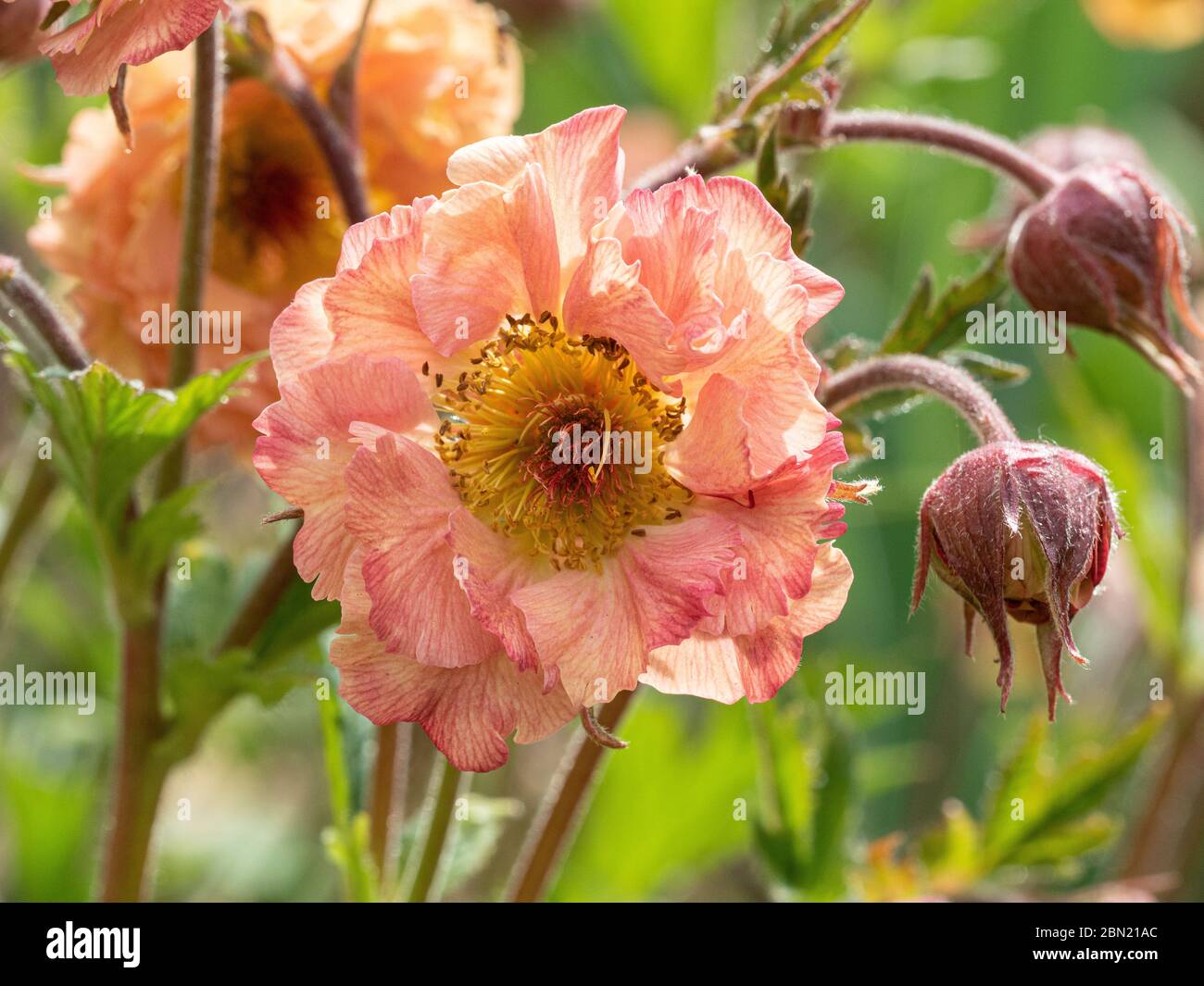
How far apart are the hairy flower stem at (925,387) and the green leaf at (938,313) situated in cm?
8

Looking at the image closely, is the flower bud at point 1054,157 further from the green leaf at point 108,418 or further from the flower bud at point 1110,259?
the green leaf at point 108,418

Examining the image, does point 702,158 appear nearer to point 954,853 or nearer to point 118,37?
point 118,37


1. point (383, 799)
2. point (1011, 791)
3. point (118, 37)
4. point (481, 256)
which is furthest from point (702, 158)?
point (1011, 791)

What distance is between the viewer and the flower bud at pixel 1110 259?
0.73 meters

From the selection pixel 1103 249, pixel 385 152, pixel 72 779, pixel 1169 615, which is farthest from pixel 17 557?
pixel 1169 615

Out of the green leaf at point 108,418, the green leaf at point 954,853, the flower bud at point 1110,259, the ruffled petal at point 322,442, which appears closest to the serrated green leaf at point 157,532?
the green leaf at point 108,418

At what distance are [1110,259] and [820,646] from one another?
2.98 feet

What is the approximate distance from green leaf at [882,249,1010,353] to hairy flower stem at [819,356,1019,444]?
0.08 m

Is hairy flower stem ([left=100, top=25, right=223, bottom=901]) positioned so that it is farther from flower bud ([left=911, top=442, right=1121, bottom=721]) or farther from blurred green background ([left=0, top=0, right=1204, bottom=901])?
flower bud ([left=911, top=442, right=1121, bottom=721])

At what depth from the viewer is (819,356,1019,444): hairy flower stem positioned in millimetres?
666

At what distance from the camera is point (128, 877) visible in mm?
800

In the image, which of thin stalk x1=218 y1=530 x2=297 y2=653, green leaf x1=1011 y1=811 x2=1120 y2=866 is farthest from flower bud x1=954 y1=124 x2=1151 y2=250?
thin stalk x1=218 y1=530 x2=297 y2=653

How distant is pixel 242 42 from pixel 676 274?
0.32 metres

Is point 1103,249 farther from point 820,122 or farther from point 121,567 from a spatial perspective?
point 121,567
